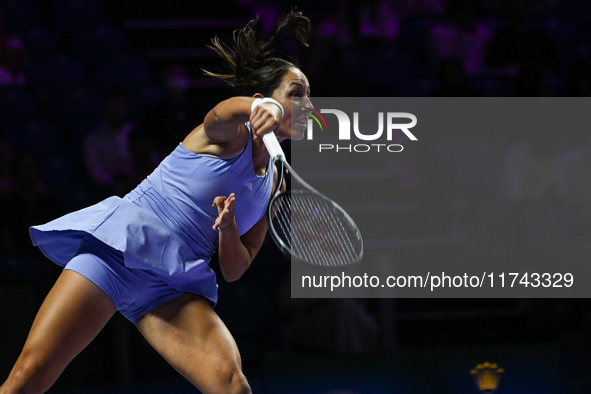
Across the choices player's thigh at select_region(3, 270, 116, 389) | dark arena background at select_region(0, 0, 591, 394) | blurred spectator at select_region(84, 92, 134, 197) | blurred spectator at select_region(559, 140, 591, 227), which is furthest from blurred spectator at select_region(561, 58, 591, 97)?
player's thigh at select_region(3, 270, 116, 389)

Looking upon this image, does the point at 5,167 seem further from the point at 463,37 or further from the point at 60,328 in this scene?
the point at 463,37

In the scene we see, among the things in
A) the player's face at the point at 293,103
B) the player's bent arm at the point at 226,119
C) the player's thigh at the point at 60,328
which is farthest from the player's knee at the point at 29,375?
the player's face at the point at 293,103

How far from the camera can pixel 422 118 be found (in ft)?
15.2

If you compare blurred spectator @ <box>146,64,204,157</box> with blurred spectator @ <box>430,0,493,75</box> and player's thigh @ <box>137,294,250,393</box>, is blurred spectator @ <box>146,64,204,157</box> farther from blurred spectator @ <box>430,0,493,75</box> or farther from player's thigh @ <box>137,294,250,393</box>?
player's thigh @ <box>137,294,250,393</box>

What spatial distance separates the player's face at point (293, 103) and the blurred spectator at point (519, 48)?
3.94 metres

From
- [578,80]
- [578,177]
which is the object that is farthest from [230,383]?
[578,80]

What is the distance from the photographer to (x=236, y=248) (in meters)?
2.13

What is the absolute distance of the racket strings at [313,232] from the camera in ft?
7.80

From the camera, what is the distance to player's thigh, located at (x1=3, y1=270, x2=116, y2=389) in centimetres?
187

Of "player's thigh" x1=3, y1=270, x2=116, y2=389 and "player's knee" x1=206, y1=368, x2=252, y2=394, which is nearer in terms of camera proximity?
"player's thigh" x1=3, y1=270, x2=116, y2=389

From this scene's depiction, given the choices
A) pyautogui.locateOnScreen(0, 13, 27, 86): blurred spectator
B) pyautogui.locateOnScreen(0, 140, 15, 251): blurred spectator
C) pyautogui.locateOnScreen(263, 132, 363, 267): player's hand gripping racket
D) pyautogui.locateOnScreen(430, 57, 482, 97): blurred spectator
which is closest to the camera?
pyautogui.locateOnScreen(263, 132, 363, 267): player's hand gripping racket

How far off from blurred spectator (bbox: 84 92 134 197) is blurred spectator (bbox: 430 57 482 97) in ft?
7.17

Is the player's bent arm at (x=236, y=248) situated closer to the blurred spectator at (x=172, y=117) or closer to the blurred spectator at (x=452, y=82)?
the blurred spectator at (x=172, y=117)

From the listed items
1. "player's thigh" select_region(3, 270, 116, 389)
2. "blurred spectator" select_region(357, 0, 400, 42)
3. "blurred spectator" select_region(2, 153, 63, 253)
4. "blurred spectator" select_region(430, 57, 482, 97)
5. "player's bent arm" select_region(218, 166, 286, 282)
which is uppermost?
"blurred spectator" select_region(357, 0, 400, 42)
